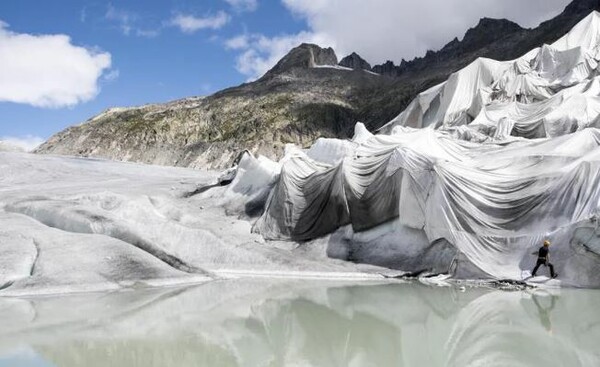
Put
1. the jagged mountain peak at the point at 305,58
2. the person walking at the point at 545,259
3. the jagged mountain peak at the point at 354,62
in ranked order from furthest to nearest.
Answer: the jagged mountain peak at the point at 354,62, the jagged mountain peak at the point at 305,58, the person walking at the point at 545,259

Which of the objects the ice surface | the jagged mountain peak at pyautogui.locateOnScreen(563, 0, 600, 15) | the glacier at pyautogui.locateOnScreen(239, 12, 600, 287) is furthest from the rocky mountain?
the glacier at pyautogui.locateOnScreen(239, 12, 600, 287)

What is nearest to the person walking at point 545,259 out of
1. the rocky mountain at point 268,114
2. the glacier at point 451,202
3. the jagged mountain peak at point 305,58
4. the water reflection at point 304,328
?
the glacier at point 451,202

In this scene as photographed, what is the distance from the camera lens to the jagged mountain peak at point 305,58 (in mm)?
132875

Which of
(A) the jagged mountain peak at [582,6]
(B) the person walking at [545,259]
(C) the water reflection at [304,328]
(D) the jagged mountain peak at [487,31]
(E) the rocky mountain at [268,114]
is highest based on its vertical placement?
(D) the jagged mountain peak at [487,31]

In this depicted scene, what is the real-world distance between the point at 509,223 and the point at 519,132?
12925 millimetres

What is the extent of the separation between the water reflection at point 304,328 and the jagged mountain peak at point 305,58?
117002 mm

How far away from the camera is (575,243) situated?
630 inches

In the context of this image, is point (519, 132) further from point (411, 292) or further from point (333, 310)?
point (333, 310)

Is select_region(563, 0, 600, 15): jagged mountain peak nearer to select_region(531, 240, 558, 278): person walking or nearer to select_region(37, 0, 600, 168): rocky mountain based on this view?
select_region(37, 0, 600, 168): rocky mountain

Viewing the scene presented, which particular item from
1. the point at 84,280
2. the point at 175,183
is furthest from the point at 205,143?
the point at 84,280

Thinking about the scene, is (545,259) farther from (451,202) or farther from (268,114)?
(268,114)

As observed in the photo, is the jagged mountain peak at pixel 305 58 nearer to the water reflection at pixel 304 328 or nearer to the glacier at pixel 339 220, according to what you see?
the glacier at pixel 339 220

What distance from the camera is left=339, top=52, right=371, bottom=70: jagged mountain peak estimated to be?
147 metres

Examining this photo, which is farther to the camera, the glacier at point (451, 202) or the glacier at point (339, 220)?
the glacier at point (451, 202)
